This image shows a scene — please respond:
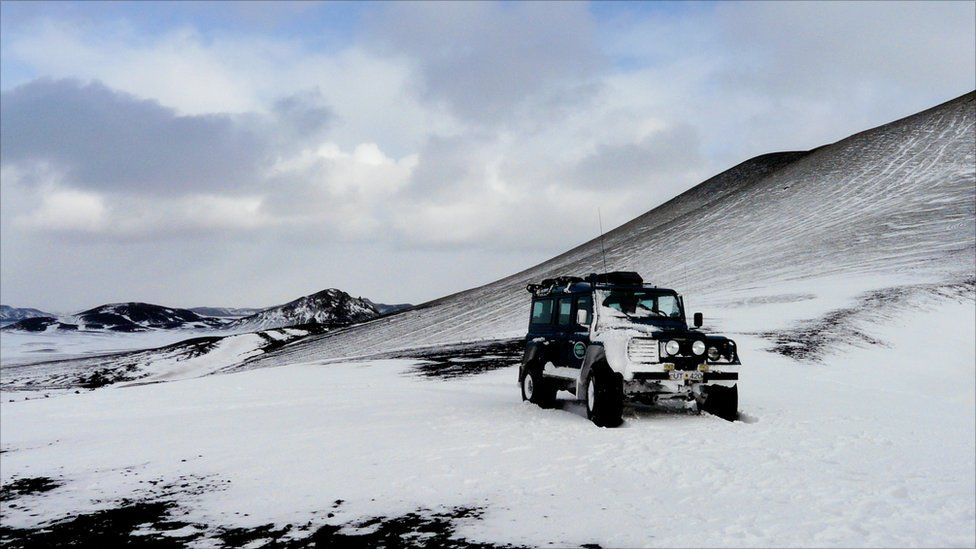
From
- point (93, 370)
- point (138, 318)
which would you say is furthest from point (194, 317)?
point (93, 370)

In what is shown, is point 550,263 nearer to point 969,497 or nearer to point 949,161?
point 949,161

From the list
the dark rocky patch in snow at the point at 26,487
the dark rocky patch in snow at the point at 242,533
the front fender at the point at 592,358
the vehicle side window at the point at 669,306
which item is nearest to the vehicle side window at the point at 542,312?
the front fender at the point at 592,358

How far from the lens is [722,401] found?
1358cm

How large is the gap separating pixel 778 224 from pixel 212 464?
69.2 metres

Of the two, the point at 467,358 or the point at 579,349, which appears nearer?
the point at 579,349

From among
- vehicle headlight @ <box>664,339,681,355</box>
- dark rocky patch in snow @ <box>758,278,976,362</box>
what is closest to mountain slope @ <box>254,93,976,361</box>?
dark rocky patch in snow @ <box>758,278,976,362</box>

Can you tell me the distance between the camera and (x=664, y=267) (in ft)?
212

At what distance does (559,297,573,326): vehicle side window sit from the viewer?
50.6 feet

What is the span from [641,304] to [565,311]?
5.81 ft

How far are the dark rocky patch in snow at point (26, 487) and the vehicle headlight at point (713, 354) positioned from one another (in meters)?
11.0

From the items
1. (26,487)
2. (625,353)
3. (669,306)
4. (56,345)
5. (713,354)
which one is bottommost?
(26,487)

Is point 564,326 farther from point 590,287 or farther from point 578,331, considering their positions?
point 590,287

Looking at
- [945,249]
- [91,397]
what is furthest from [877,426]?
[945,249]

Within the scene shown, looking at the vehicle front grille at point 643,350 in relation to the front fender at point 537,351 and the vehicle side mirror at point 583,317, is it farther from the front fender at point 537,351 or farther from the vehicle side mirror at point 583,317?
the front fender at point 537,351
